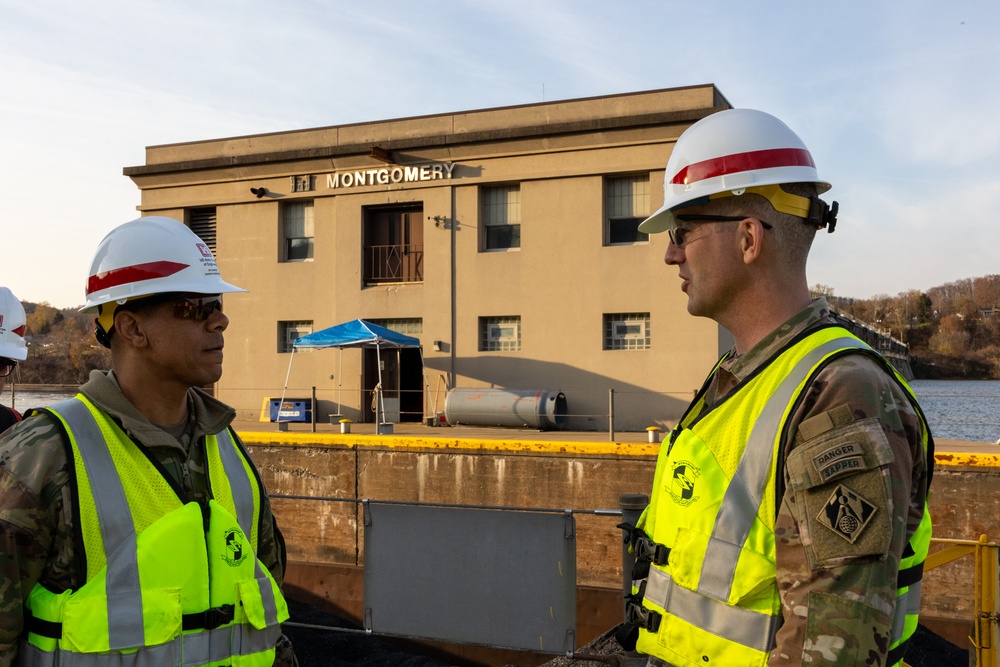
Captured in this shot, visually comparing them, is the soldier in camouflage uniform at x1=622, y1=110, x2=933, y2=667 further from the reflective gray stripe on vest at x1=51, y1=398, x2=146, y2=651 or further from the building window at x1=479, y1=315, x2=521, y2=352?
the building window at x1=479, y1=315, x2=521, y2=352

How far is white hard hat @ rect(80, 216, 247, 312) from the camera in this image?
2.95m

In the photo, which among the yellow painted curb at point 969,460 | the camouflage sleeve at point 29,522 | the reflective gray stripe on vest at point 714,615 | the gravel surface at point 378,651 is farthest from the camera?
the yellow painted curb at point 969,460

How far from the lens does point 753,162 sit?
257 cm

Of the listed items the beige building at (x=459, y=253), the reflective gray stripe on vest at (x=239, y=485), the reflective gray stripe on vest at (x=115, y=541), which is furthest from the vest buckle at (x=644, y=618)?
the beige building at (x=459, y=253)

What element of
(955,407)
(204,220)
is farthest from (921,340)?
(204,220)

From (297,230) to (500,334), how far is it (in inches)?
283

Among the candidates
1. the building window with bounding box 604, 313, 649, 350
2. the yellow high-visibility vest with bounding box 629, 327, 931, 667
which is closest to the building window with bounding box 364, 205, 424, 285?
the building window with bounding box 604, 313, 649, 350

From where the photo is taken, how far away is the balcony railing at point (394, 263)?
2272 cm

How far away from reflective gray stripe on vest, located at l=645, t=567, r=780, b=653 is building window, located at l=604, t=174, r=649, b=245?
18.3 metres

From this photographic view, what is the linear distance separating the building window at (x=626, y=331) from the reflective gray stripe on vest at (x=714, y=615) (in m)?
17.8

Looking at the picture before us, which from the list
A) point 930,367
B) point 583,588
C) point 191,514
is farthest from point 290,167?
point 930,367

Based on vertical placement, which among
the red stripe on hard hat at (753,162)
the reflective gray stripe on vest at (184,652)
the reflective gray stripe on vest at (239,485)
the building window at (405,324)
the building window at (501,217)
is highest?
the building window at (501,217)

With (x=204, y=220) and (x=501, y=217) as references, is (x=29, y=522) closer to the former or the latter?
(x=501, y=217)

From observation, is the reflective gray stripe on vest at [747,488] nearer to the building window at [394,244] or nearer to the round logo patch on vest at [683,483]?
the round logo patch on vest at [683,483]
